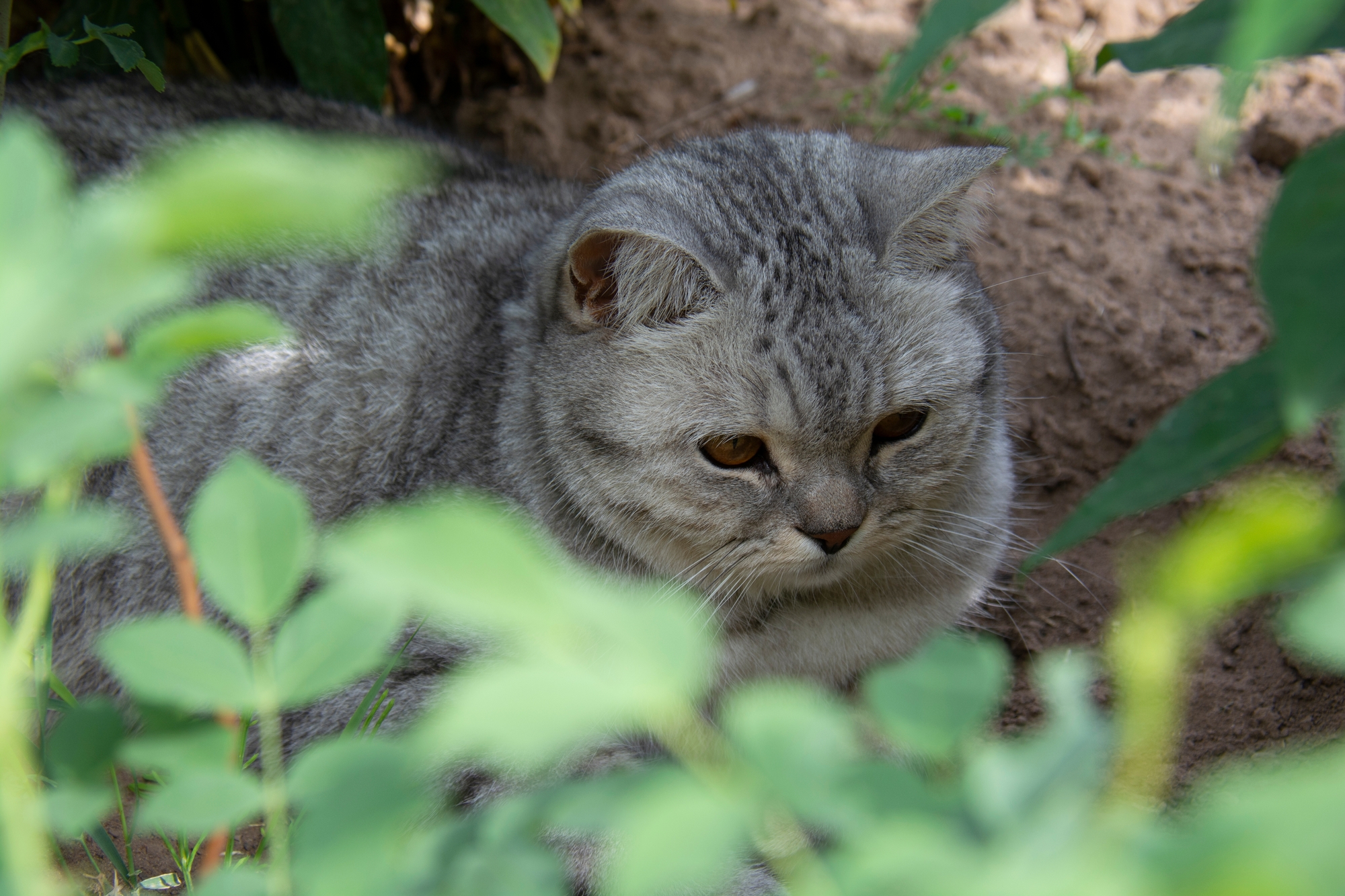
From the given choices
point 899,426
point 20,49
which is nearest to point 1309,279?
point 899,426

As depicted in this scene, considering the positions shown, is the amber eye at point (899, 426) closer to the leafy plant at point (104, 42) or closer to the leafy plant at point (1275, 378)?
the leafy plant at point (1275, 378)

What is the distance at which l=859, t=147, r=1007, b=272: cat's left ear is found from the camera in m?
2.09

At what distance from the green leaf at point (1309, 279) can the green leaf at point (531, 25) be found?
255cm

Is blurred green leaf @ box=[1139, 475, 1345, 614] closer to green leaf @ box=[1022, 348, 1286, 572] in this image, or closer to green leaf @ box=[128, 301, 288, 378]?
green leaf @ box=[1022, 348, 1286, 572]

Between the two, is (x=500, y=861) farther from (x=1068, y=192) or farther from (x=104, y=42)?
(x=1068, y=192)

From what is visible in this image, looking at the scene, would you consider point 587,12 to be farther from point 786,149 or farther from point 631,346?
point 631,346

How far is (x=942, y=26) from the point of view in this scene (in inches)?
32.3

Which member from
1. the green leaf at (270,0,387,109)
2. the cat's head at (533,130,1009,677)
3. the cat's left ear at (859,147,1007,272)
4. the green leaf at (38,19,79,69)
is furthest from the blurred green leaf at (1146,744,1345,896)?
the green leaf at (270,0,387,109)

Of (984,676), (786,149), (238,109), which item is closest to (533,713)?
(984,676)

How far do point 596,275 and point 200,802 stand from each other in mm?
1514

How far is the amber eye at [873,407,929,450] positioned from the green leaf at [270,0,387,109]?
2.04 m

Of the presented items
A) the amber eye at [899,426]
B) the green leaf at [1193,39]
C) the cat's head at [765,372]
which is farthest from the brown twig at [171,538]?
the amber eye at [899,426]

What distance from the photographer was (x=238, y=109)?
2779mm

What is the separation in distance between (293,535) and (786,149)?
75.2 inches
